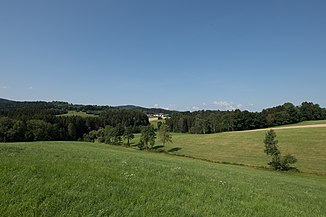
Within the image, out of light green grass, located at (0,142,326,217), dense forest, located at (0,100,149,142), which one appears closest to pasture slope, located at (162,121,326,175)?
dense forest, located at (0,100,149,142)

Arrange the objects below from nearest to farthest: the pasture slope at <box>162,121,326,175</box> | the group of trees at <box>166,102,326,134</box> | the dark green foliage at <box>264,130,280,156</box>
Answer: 1. the dark green foliage at <box>264,130,280,156</box>
2. the pasture slope at <box>162,121,326,175</box>
3. the group of trees at <box>166,102,326,134</box>

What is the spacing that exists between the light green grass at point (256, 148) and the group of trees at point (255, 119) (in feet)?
114

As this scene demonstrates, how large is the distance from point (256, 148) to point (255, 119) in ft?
191

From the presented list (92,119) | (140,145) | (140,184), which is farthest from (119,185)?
(92,119)

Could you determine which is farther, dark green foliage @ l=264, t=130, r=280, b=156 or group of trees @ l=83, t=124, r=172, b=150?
group of trees @ l=83, t=124, r=172, b=150

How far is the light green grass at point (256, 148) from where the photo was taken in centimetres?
6694

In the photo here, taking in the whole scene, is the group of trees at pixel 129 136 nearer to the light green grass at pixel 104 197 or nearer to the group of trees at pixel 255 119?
the group of trees at pixel 255 119

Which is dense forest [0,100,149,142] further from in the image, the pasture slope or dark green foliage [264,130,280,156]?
dark green foliage [264,130,280,156]

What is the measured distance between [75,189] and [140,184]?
2153mm

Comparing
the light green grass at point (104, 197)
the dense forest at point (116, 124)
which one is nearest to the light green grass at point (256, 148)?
the dense forest at point (116, 124)

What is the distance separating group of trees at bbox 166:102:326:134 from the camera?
142125 mm

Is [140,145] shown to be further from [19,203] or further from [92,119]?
[19,203]

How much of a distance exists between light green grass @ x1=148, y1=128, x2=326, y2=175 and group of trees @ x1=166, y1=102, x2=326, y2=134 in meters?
34.6

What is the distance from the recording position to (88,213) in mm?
5914
